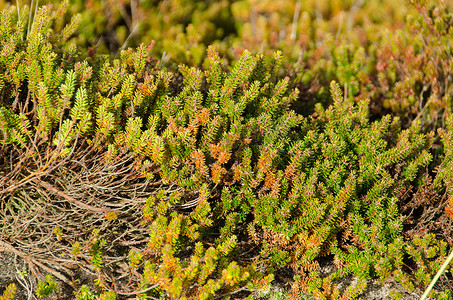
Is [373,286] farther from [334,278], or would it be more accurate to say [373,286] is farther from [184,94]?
[184,94]

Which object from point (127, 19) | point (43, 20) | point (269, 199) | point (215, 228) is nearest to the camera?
point (269, 199)

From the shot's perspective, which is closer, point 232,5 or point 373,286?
point 373,286

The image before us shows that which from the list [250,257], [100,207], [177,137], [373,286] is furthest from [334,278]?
[100,207]

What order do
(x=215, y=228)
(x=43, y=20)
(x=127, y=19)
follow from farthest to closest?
1. (x=127, y=19)
2. (x=43, y=20)
3. (x=215, y=228)

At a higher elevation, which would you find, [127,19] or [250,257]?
[127,19]

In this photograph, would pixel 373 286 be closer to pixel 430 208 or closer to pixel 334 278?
pixel 334 278

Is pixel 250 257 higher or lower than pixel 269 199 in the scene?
lower

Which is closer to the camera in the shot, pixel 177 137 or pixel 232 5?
pixel 177 137

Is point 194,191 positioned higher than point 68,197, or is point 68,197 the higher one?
point 194,191

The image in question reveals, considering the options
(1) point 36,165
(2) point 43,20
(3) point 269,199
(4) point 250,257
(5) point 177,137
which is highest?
(2) point 43,20

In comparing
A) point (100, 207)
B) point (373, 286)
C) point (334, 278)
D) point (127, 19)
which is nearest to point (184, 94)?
point (100, 207)
